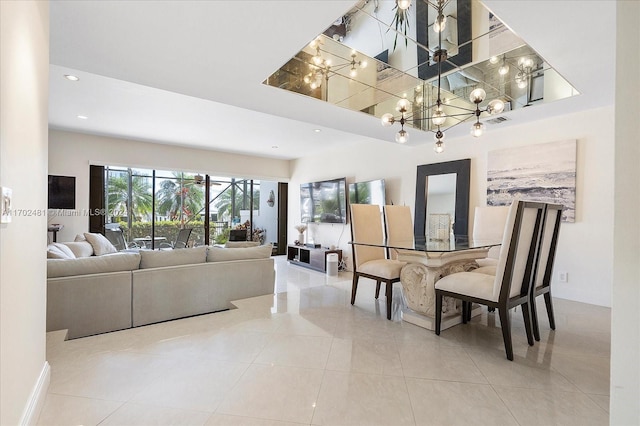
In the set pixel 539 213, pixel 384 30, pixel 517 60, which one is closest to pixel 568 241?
pixel 539 213

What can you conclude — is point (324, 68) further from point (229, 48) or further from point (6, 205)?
point (6, 205)

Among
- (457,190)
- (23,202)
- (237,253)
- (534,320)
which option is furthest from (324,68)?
(534,320)

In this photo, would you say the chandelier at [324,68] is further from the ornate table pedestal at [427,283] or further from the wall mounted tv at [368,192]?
the wall mounted tv at [368,192]

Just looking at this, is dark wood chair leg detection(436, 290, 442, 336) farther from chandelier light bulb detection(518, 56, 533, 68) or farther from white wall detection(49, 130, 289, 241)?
white wall detection(49, 130, 289, 241)

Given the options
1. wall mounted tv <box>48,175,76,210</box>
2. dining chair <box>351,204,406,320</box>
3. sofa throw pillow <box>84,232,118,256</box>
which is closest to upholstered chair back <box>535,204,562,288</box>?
dining chair <box>351,204,406,320</box>

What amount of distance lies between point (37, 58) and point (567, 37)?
3239mm

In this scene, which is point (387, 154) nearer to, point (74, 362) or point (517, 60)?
point (517, 60)

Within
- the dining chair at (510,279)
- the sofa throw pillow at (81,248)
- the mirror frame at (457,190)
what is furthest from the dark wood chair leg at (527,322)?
the sofa throw pillow at (81,248)

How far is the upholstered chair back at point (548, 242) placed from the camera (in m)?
2.50

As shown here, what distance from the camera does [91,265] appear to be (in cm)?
265

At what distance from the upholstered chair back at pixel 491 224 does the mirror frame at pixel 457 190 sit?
63cm

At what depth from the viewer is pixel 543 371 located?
1986 mm

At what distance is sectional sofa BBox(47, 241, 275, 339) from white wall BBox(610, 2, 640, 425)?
310 centimetres

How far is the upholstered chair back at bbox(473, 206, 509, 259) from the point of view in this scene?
360 cm
